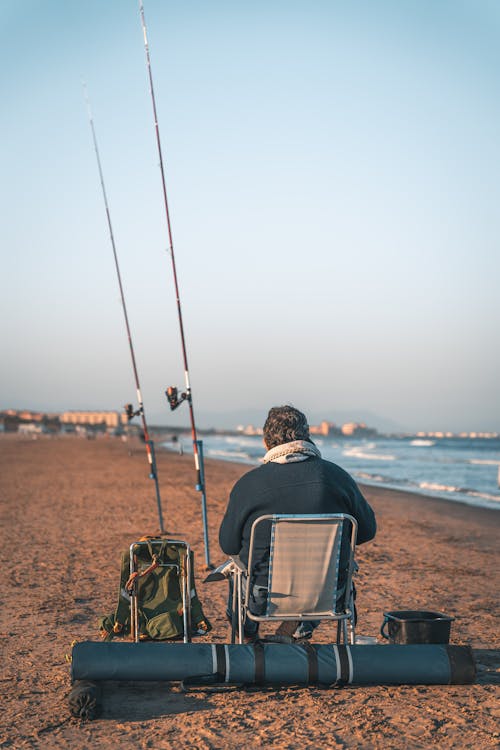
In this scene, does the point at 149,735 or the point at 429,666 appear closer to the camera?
the point at 149,735

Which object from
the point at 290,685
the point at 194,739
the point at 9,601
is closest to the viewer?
the point at 194,739

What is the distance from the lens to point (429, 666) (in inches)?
159

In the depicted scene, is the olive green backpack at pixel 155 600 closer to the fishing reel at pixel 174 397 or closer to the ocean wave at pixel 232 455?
the fishing reel at pixel 174 397

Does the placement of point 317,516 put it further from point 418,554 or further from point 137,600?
point 418,554

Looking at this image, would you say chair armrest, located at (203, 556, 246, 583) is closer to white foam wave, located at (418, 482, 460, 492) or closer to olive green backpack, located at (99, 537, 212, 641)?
olive green backpack, located at (99, 537, 212, 641)

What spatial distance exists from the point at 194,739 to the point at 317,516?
115 centimetres

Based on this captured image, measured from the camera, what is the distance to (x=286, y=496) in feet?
13.3

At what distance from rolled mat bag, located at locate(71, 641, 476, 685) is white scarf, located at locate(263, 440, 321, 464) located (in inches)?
37.9

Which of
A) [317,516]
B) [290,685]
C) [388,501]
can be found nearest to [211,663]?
[290,685]

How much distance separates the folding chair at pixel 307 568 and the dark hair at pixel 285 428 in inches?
17.4

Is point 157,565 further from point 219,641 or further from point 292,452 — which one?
point 292,452

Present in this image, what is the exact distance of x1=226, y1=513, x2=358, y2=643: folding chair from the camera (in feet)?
12.8

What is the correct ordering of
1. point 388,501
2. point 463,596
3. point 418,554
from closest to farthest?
point 463,596 → point 418,554 → point 388,501

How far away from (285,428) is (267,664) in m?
1.20
